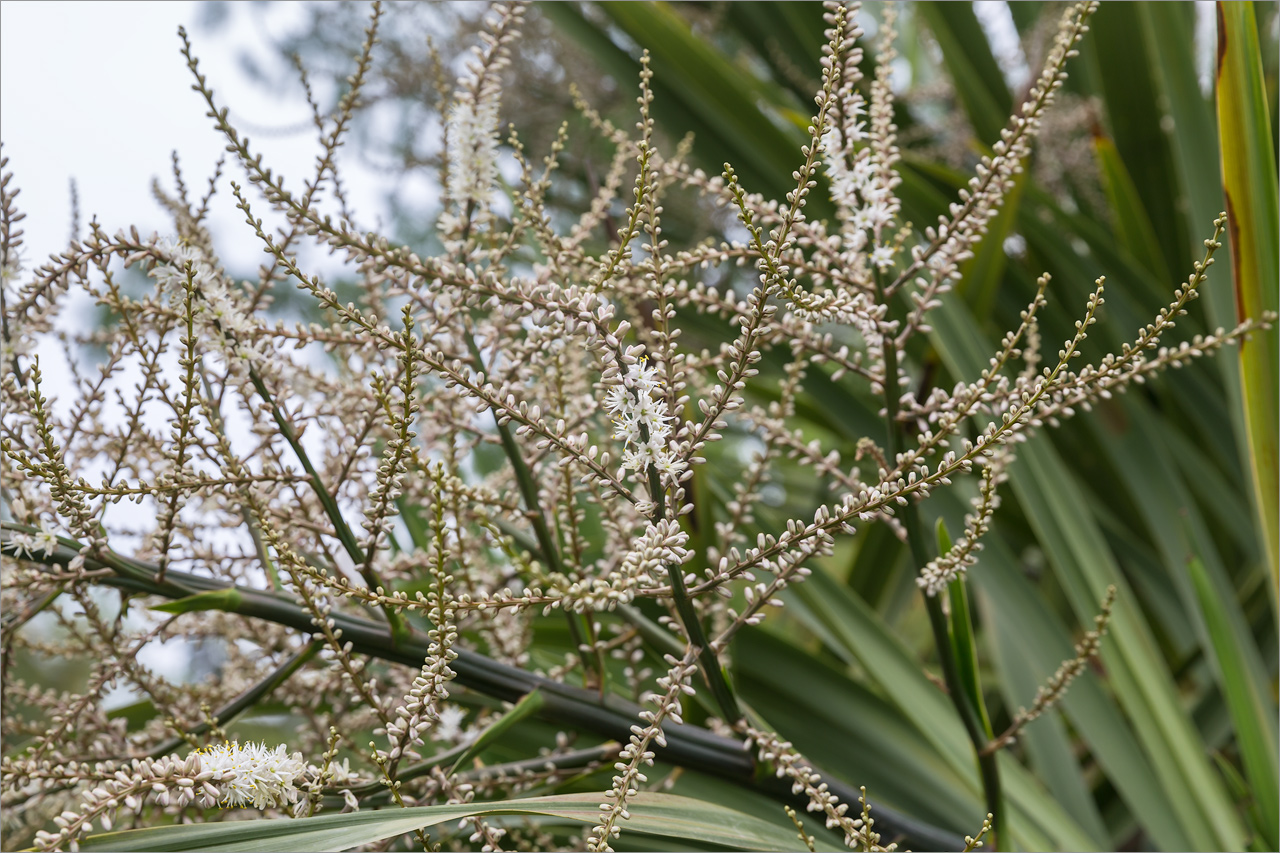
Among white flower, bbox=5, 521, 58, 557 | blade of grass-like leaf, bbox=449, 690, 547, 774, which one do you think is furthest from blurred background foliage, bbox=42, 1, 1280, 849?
white flower, bbox=5, 521, 58, 557

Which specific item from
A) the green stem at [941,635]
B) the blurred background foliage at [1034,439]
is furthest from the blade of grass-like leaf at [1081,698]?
the green stem at [941,635]

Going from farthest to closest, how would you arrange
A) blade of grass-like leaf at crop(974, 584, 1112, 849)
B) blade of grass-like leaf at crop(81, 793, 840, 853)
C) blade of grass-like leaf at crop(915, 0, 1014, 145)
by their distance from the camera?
1. blade of grass-like leaf at crop(915, 0, 1014, 145)
2. blade of grass-like leaf at crop(974, 584, 1112, 849)
3. blade of grass-like leaf at crop(81, 793, 840, 853)

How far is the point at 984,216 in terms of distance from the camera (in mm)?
616

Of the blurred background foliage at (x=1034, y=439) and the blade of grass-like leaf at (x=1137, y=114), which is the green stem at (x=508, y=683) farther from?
the blade of grass-like leaf at (x=1137, y=114)

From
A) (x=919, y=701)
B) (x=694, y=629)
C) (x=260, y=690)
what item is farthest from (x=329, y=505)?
(x=919, y=701)

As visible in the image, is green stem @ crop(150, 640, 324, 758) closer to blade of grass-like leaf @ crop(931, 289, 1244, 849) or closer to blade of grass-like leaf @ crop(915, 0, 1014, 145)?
blade of grass-like leaf @ crop(931, 289, 1244, 849)

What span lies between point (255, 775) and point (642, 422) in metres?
0.24

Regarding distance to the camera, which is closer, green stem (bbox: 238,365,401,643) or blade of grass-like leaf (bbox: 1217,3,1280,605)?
green stem (bbox: 238,365,401,643)

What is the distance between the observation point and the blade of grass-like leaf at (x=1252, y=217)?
715mm

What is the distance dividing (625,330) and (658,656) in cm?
38

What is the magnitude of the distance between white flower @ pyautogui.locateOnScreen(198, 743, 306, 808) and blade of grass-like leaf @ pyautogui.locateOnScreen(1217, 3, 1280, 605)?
722mm

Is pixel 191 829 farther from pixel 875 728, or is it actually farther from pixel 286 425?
pixel 875 728

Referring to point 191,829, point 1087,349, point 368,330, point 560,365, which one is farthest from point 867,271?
point 1087,349

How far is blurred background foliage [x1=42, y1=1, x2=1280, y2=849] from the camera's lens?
0.89m
